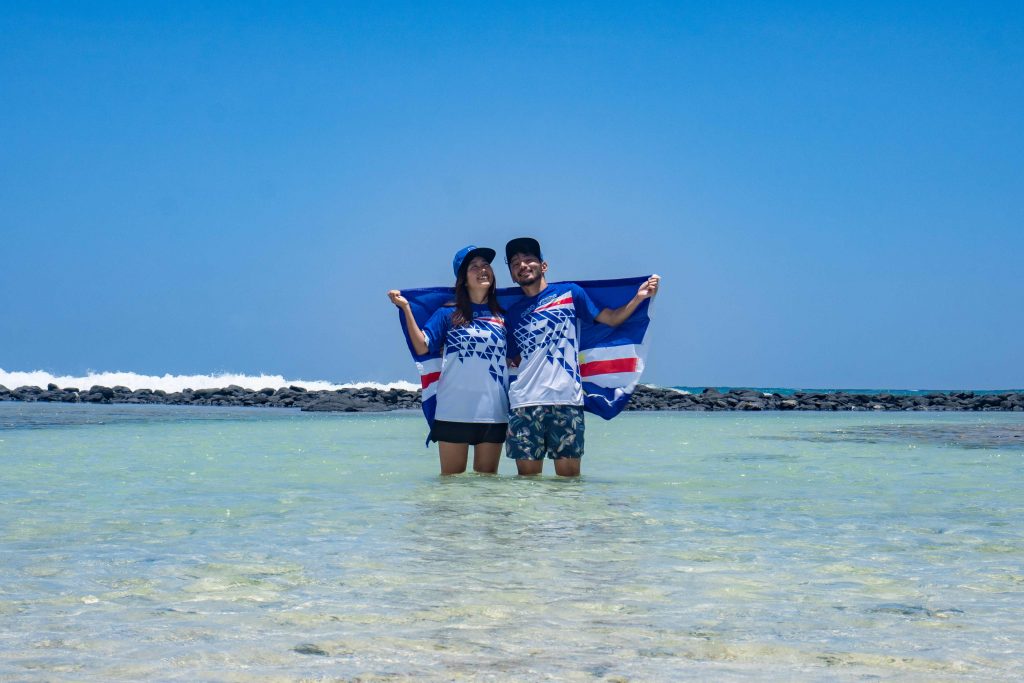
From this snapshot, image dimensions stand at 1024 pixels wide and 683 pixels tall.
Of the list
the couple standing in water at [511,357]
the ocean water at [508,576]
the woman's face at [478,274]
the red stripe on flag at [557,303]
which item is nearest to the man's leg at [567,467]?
the ocean water at [508,576]

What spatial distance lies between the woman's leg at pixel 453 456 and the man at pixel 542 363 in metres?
0.39

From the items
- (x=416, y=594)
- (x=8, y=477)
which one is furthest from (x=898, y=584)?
(x=8, y=477)

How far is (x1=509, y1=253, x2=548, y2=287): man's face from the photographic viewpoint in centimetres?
689

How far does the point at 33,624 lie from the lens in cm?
306

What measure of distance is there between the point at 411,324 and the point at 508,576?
3.33 metres

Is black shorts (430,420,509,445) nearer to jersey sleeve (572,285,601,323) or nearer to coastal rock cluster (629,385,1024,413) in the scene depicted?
jersey sleeve (572,285,601,323)

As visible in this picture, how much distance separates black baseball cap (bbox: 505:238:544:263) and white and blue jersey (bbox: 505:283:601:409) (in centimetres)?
29

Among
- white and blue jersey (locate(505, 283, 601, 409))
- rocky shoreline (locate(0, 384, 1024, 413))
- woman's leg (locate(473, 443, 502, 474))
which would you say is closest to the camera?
white and blue jersey (locate(505, 283, 601, 409))

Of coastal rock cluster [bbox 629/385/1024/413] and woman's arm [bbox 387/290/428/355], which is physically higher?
woman's arm [bbox 387/290/428/355]

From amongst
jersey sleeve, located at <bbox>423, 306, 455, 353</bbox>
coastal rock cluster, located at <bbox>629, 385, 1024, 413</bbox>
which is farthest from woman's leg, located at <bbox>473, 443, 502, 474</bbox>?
coastal rock cluster, located at <bbox>629, 385, 1024, 413</bbox>

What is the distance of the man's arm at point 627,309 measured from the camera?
23.0 feet

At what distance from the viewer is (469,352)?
22.5 feet

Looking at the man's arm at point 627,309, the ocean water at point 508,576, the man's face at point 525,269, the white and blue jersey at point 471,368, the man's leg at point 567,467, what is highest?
the man's face at point 525,269

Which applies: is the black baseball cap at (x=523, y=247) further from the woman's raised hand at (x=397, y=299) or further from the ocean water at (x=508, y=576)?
the ocean water at (x=508, y=576)
